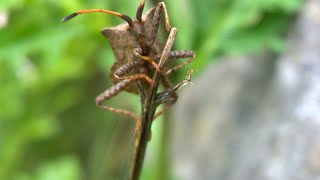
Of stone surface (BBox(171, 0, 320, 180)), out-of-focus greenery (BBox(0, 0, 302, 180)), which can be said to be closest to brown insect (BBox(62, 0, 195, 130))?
out-of-focus greenery (BBox(0, 0, 302, 180))

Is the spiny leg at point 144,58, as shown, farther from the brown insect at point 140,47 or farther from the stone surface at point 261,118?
the stone surface at point 261,118

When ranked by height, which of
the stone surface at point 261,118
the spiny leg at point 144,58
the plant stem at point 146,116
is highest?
the spiny leg at point 144,58

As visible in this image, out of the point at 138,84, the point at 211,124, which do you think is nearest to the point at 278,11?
the point at 211,124

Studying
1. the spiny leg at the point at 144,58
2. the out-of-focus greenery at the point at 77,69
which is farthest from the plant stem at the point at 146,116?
the out-of-focus greenery at the point at 77,69

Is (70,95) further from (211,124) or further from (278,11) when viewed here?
(278,11)

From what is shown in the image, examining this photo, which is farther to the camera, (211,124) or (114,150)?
(114,150)

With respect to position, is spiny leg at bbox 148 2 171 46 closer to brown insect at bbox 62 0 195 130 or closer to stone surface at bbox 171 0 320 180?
brown insect at bbox 62 0 195 130
